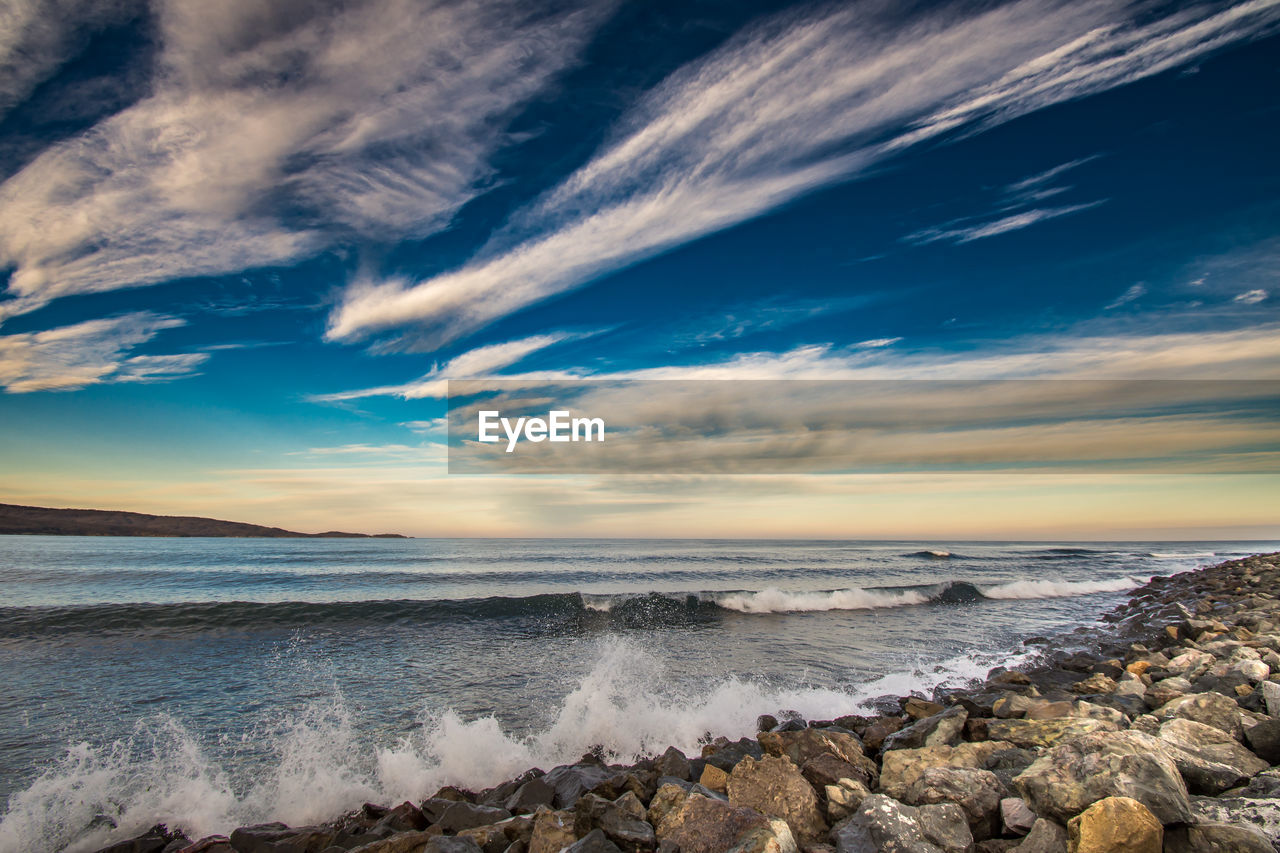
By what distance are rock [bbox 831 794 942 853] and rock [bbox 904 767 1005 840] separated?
→ 417 mm

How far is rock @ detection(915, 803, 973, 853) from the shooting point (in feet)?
10.8

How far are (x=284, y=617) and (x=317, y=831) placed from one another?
43.2 ft

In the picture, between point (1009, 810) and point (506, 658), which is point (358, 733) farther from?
point (1009, 810)

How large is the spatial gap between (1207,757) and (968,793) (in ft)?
6.03

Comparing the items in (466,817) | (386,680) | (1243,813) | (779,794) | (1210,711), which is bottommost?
(386,680)

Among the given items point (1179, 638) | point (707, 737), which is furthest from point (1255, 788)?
point (1179, 638)

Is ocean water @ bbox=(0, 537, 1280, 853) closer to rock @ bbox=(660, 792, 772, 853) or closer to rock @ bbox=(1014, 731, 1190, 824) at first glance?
rock @ bbox=(660, 792, 772, 853)

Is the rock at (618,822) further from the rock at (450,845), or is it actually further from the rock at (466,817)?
the rock at (466,817)

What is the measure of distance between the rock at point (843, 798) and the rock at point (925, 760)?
39cm

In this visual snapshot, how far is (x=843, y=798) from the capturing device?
4102mm

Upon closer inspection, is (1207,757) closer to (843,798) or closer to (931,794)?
(931,794)

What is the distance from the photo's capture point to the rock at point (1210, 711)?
4540mm

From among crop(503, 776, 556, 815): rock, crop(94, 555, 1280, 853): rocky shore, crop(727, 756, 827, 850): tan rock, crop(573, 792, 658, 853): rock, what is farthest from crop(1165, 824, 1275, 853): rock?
crop(503, 776, 556, 815): rock

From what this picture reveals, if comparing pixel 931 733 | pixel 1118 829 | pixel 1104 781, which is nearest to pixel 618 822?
pixel 1118 829
